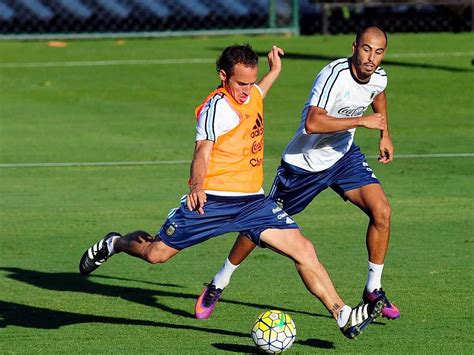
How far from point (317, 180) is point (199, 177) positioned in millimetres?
1747

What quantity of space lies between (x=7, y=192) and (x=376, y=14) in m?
14.9

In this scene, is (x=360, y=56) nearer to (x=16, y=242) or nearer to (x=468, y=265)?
(x=468, y=265)

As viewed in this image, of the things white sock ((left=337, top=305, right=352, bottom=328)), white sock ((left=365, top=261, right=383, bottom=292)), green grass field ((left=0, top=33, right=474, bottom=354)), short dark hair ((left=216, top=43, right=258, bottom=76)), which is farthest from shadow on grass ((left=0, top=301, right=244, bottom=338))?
short dark hair ((left=216, top=43, right=258, bottom=76))

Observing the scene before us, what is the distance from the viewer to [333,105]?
358 inches

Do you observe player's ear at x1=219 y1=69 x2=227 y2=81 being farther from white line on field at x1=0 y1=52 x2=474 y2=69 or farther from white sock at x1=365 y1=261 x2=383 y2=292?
white line on field at x1=0 y1=52 x2=474 y2=69

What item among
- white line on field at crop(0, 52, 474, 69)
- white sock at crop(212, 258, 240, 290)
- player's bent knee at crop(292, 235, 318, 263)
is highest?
white line on field at crop(0, 52, 474, 69)

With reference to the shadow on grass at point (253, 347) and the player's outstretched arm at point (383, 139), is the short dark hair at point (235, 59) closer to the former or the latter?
the player's outstretched arm at point (383, 139)

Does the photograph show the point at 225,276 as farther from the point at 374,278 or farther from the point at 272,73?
the point at 272,73

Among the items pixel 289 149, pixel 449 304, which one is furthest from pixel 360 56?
pixel 449 304

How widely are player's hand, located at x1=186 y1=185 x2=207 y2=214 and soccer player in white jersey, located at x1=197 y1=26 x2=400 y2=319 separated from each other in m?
1.33

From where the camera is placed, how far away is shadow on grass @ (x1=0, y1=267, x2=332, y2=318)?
941 cm

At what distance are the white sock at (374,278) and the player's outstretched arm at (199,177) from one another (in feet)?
5.37

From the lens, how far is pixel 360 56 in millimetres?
8898

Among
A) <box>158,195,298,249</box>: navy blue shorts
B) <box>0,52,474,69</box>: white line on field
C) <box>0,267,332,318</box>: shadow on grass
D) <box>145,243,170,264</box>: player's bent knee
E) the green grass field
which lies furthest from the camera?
<box>0,52,474,69</box>: white line on field
